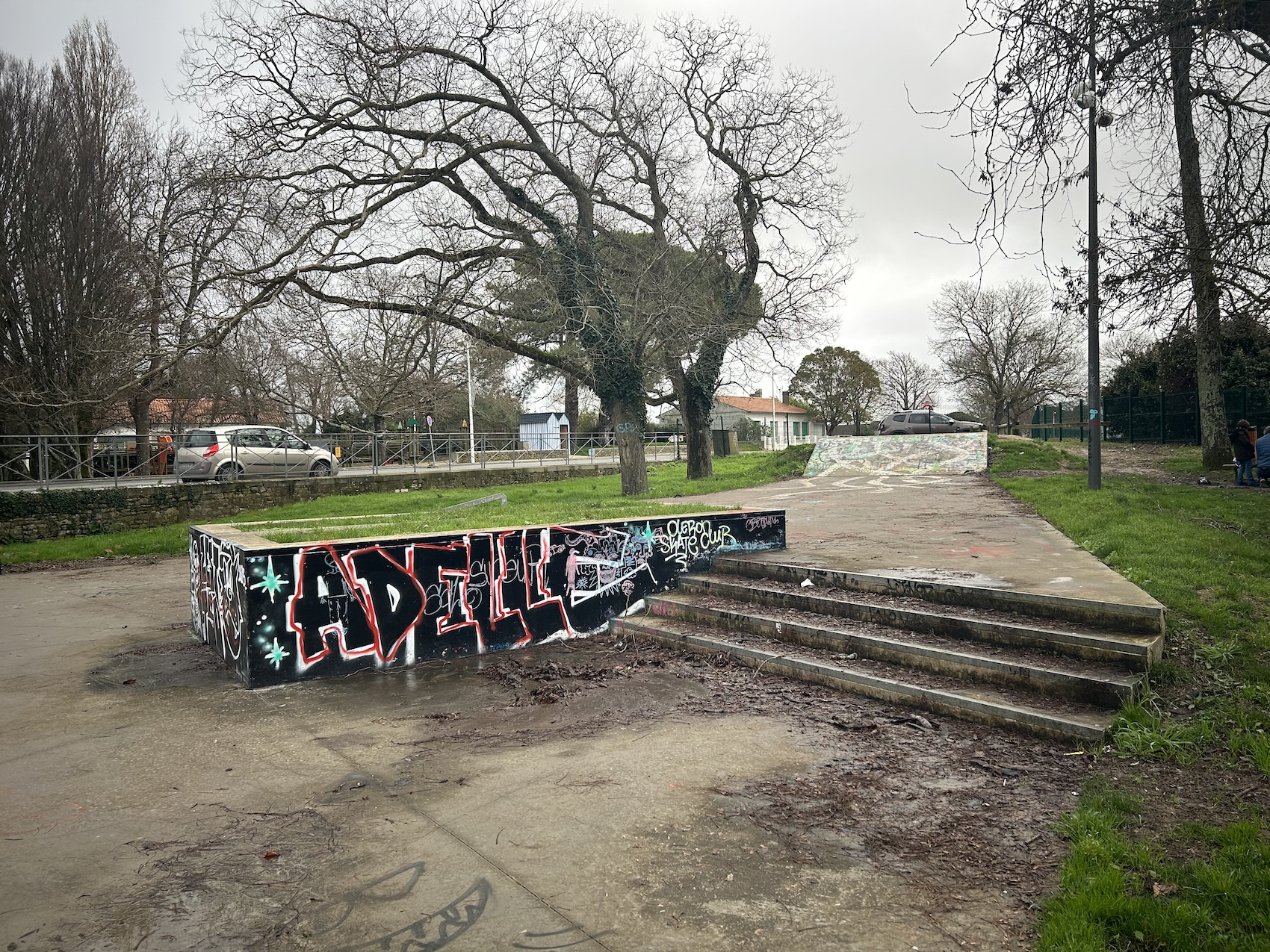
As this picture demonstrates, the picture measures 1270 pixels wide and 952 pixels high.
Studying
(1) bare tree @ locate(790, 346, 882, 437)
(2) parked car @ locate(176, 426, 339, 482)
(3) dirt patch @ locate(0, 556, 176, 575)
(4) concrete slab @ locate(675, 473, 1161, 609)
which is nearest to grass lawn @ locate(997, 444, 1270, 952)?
(4) concrete slab @ locate(675, 473, 1161, 609)

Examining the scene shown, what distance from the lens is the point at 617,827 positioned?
391 centimetres

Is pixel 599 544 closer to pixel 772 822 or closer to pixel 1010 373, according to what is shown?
pixel 772 822

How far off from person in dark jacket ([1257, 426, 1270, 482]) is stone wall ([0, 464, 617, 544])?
21.1 meters

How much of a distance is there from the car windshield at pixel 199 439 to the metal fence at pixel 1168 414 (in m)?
25.2

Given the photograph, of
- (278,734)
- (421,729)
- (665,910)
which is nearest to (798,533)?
(421,729)

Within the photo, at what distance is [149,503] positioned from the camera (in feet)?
61.5

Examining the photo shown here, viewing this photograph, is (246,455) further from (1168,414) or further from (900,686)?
(1168,414)

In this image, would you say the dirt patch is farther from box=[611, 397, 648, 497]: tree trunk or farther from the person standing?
the person standing

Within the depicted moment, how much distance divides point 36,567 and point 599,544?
42.1 ft

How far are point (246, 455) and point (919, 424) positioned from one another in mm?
26944

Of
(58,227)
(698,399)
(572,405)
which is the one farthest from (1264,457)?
(572,405)

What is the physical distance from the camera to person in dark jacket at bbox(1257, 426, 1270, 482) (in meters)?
13.1

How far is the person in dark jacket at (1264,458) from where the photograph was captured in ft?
42.9

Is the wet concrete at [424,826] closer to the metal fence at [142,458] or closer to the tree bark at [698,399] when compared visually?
the metal fence at [142,458]
